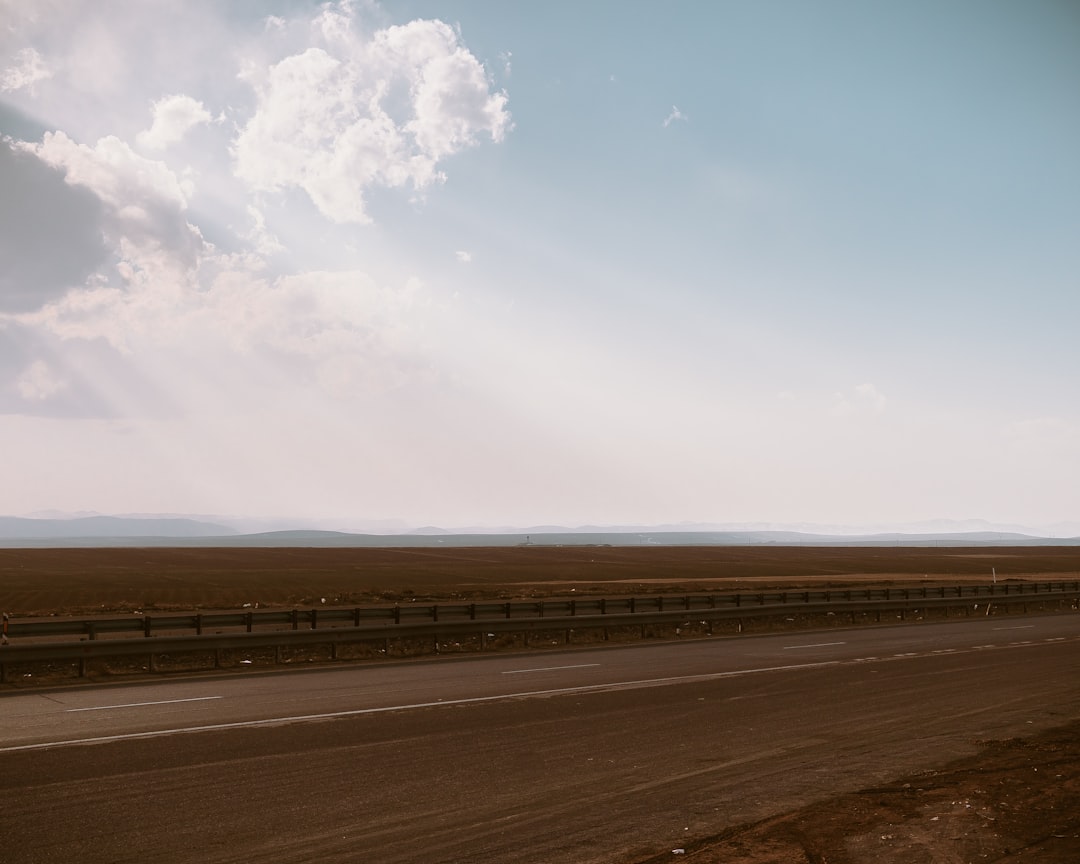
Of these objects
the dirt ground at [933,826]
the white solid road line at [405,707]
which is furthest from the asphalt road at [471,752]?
the dirt ground at [933,826]

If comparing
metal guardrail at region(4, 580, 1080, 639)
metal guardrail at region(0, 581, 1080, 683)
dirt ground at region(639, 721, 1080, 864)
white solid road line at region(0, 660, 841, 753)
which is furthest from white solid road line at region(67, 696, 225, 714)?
dirt ground at region(639, 721, 1080, 864)

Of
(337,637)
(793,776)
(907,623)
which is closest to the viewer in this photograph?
(793,776)

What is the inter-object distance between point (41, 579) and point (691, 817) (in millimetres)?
61048

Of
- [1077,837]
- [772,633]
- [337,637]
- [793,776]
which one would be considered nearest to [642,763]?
[793,776]

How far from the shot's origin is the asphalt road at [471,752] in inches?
275

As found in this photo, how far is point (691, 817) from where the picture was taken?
7539 millimetres

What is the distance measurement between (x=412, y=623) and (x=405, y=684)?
6.80m

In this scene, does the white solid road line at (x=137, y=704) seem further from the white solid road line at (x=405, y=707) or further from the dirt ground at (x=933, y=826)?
the dirt ground at (x=933, y=826)

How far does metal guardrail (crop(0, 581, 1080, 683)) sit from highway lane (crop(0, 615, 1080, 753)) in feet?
4.75

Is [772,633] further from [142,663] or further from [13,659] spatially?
[13,659]

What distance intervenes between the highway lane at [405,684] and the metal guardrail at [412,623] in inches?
57.0

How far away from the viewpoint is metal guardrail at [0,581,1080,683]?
1645 centimetres

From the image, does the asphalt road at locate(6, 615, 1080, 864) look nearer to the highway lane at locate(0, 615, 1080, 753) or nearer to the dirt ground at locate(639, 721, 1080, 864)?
the highway lane at locate(0, 615, 1080, 753)

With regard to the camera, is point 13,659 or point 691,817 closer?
point 691,817
